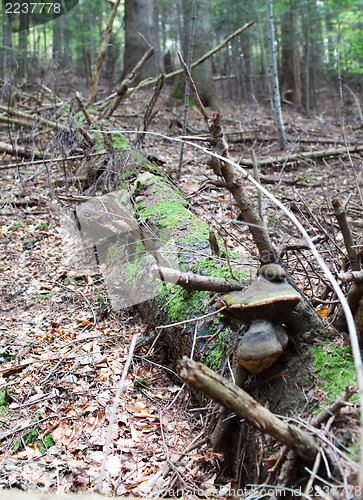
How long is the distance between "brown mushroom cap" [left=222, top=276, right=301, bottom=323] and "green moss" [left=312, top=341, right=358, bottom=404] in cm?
29

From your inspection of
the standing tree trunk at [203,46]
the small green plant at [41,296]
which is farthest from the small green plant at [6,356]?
the standing tree trunk at [203,46]

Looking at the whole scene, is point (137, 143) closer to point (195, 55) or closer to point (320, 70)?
point (195, 55)

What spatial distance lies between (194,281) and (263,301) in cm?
44

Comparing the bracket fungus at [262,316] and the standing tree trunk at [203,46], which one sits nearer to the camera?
the bracket fungus at [262,316]

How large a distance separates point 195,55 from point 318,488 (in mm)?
12684

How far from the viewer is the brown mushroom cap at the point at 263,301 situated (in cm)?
180

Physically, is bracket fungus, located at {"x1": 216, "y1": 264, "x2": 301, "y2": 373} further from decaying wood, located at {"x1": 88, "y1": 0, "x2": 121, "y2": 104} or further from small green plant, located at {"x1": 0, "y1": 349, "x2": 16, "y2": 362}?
decaying wood, located at {"x1": 88, "y1": 0, "x2": 121, "y2": 104}

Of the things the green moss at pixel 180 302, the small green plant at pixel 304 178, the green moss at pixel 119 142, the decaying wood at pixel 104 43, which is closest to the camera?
the green moss at pixel 180 302

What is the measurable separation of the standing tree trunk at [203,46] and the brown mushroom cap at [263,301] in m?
10.8

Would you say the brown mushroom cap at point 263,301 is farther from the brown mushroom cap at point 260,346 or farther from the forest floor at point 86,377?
the forest floor at point 86,377

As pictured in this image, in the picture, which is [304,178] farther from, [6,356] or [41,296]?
[6,356]

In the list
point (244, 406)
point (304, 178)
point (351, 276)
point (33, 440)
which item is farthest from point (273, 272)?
point (304, 178)

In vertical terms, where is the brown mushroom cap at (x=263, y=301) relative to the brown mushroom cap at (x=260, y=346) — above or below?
above

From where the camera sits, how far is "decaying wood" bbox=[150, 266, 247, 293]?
6.65 feet
